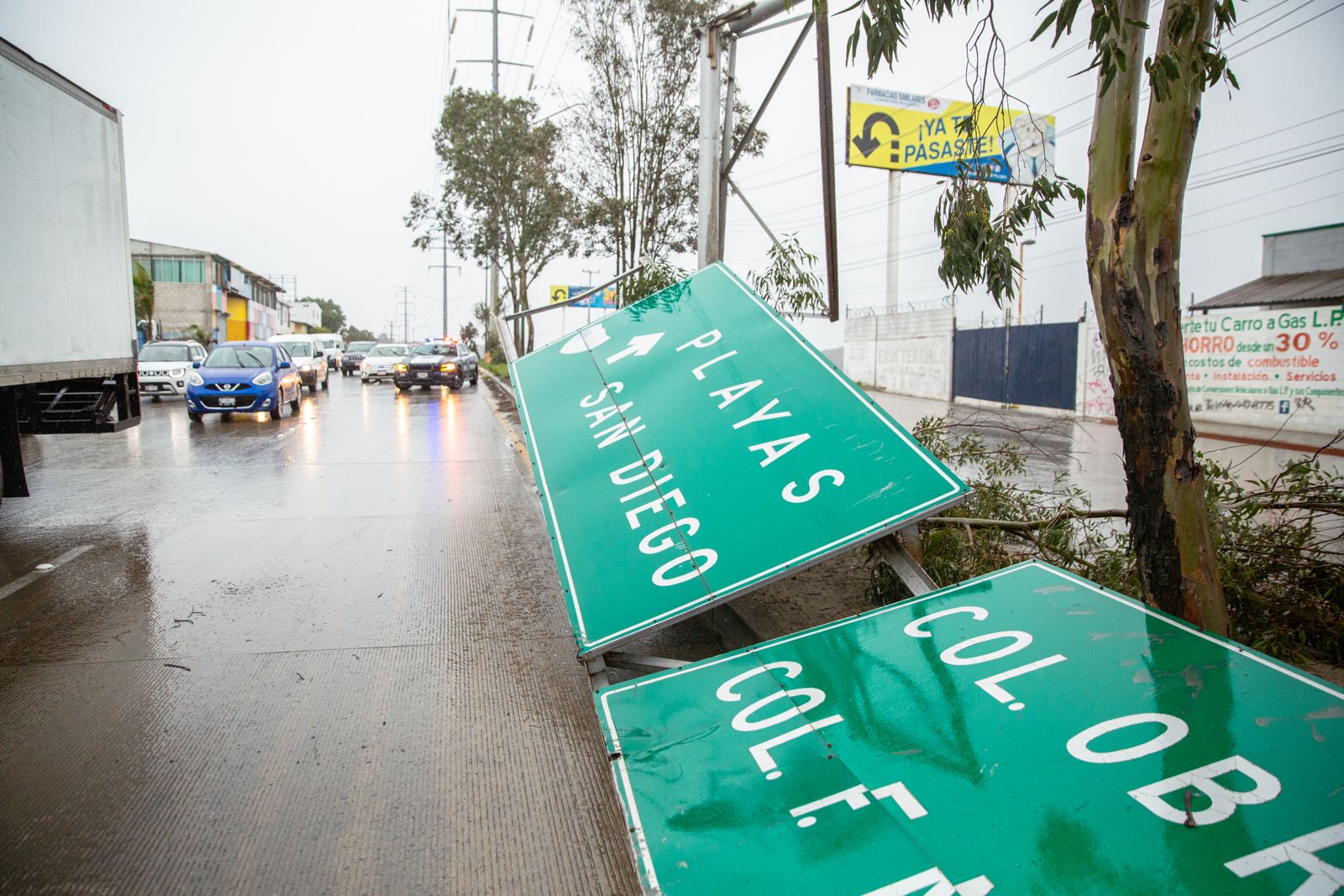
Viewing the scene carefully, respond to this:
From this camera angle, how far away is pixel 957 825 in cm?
192

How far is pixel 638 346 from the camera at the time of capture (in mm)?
5102

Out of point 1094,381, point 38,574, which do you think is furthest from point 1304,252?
point 38,574

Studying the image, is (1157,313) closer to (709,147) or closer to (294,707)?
(294,707)

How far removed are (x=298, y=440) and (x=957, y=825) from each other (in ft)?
47.7

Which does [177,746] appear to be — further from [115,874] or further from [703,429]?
[703,429]

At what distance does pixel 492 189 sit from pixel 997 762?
1190 inches

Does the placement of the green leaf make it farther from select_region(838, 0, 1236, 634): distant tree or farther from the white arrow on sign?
the white arrow on sign

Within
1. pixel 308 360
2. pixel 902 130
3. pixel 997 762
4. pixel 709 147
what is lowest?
pixel 997 762

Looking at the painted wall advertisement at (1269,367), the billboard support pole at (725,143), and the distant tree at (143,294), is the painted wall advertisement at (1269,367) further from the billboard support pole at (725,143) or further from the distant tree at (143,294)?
the distant tree at (143,294)

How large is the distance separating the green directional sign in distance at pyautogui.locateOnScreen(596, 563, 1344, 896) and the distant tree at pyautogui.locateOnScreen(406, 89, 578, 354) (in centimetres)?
2592

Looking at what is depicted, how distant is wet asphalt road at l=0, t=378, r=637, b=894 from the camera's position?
2852mm

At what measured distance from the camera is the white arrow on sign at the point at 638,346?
5.02 metres

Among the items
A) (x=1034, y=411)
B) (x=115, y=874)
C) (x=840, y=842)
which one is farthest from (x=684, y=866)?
(x=1034, y=411)

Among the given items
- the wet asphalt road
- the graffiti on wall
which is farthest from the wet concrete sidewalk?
the wet asphalt road
